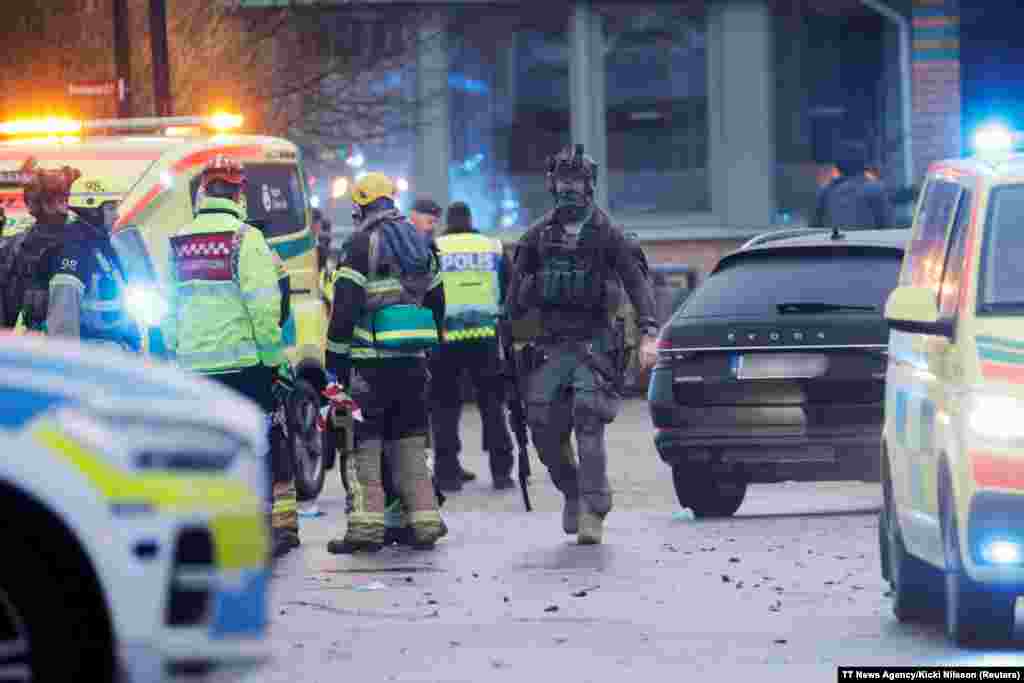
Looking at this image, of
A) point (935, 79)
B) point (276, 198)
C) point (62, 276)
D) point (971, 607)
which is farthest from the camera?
point (935, 79)

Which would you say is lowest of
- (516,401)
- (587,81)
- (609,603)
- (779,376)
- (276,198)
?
(609,603)

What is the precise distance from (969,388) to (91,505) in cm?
418

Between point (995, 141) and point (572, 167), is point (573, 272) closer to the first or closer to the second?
point (572, 167)

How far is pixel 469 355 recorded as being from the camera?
17422mm

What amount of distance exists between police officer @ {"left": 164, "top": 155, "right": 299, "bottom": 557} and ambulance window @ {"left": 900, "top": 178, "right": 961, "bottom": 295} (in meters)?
3.18

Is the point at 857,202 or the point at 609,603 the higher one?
the point at 857,202

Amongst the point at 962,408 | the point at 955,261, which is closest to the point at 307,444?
the point at 955,261

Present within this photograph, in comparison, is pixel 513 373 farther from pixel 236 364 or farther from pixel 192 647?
pixel 192 647

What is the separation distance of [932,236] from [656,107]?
2144 cm

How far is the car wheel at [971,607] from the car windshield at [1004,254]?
0.66m

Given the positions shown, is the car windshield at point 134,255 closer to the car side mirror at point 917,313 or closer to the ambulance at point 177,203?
the ambulance at point 177,203

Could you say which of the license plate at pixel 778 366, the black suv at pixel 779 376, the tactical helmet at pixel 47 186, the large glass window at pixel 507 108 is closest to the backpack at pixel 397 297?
the tactical helmet at pixel 47 186

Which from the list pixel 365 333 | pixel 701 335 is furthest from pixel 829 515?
pixel 365 333

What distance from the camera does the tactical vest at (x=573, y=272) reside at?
43.6ft
